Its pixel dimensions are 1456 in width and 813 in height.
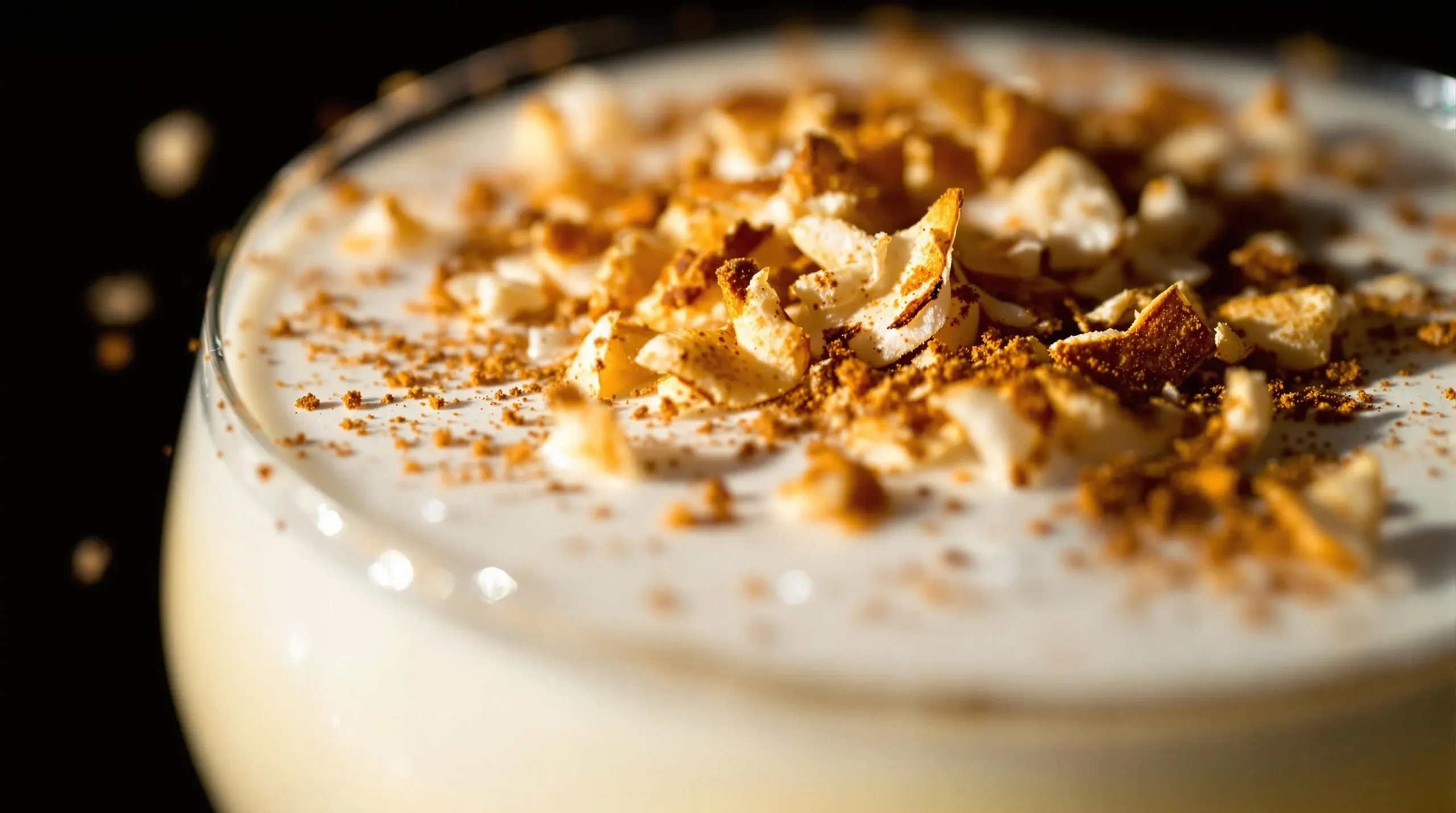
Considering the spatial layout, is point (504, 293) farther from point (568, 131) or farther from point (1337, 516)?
point (1337, 516)

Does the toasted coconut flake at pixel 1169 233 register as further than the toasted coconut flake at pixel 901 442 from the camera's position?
Yes

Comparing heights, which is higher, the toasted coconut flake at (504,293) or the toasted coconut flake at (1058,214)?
the toasted coconut flake at (1058,214)

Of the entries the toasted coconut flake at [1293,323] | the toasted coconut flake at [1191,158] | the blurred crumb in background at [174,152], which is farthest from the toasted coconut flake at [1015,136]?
the blurred crumb in background at [174,152]

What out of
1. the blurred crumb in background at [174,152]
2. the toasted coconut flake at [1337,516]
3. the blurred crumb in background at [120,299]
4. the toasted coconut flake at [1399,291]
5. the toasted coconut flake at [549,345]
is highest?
the toasted coconut flake at [1399,291]

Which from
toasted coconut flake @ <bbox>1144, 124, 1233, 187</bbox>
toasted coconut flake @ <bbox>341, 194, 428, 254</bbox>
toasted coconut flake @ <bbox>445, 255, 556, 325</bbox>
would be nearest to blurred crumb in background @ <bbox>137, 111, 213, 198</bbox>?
toasted coconut flake @ <bbox>341, 194, 428, 254</bbox>

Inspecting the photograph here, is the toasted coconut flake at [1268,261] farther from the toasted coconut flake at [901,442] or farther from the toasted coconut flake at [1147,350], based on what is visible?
the toasted coconut flake at [901,442]

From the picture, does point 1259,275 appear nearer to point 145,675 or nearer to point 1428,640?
point 1428,640
